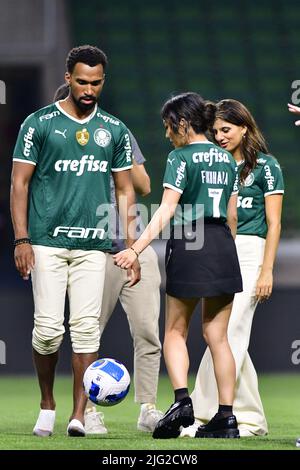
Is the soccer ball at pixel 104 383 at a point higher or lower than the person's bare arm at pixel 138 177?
lower

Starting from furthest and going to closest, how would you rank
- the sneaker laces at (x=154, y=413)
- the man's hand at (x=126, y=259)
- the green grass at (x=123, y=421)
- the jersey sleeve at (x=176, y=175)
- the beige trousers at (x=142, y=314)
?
the beige trousers at (x=142, y=314) < the sneaker laces at (x=154, y=413) < the jersey sleeve at (x=176, y=175) < the man's hand at (x=126, y=259) < the green grass at (x=123, y=421)

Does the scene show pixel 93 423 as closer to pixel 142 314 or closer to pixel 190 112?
pixel 142 314

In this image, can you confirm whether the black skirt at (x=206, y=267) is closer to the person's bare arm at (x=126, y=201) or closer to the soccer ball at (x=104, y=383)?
the person's bare arm at (x=126, y=201)

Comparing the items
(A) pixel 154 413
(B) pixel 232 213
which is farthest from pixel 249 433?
(B) pixel 232 213

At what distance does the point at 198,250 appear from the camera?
5.96 metres

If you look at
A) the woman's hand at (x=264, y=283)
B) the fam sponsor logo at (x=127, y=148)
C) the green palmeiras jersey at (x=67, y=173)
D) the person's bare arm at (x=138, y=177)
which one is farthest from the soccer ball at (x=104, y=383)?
the person's bare arm at (x=138, y=177)

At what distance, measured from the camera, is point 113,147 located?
20.1 feet

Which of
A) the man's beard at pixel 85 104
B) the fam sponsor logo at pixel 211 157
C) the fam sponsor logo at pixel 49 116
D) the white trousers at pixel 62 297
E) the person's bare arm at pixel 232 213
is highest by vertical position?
the man's beard at pixel 85 104

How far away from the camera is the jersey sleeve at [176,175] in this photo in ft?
19.4

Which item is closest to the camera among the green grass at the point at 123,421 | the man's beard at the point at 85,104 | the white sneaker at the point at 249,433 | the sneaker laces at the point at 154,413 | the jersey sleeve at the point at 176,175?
the green grass at the point at 123,421

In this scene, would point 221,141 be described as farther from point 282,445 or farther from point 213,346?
point 282,445

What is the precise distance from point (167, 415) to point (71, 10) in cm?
1195

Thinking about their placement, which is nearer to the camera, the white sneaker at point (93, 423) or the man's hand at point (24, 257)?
the man's hand at point (24, 257)

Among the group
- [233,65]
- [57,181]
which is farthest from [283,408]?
[233,65]
